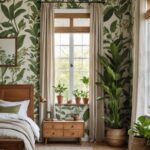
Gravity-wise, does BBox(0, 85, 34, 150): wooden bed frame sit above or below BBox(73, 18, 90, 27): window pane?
below

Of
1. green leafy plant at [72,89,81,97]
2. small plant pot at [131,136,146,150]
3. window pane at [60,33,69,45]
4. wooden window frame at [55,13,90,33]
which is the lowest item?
small plant pot at [131,136,146,150]

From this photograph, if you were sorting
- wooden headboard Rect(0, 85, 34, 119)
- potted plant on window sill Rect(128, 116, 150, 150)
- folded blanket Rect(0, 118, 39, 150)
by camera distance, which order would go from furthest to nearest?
wooden headboard Rect(0, 85, 34, 119) → potted plant on window sill Rect(128, 116, 150, 150) → folded blanket Rect(0, 118, 39, 150)

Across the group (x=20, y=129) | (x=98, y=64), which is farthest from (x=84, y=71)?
(x=20, y=129)

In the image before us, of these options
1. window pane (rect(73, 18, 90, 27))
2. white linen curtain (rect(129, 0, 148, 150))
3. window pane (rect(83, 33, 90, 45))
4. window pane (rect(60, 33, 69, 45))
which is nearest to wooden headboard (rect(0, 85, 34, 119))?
window pane (rect(60, 33, 69, 45))

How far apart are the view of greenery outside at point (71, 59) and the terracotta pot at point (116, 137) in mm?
1271

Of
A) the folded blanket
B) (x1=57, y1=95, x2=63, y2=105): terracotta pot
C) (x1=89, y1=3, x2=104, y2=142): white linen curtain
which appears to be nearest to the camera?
the folded blanket

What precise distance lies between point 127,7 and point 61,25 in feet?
5.01

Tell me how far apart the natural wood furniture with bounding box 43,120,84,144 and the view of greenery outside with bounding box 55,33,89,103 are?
30.2 inches

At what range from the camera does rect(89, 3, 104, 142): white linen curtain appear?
24.0ft

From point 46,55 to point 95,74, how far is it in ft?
3.77

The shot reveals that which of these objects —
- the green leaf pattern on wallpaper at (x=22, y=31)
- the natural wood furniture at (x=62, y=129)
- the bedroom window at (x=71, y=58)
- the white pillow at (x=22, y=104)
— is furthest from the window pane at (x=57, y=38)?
the natural wood furniture at (x=62, y=129)

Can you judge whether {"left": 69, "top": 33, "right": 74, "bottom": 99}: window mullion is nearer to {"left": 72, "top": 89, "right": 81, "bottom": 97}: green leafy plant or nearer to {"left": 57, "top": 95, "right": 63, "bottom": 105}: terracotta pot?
{"left": 72, "top": 89, "right": 81, "bottom": 97}: green leafy plant

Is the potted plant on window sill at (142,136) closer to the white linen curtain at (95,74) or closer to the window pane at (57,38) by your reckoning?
the white linen curtain at (95,74)

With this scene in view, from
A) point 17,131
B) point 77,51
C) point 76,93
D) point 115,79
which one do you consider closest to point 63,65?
point 77,51
